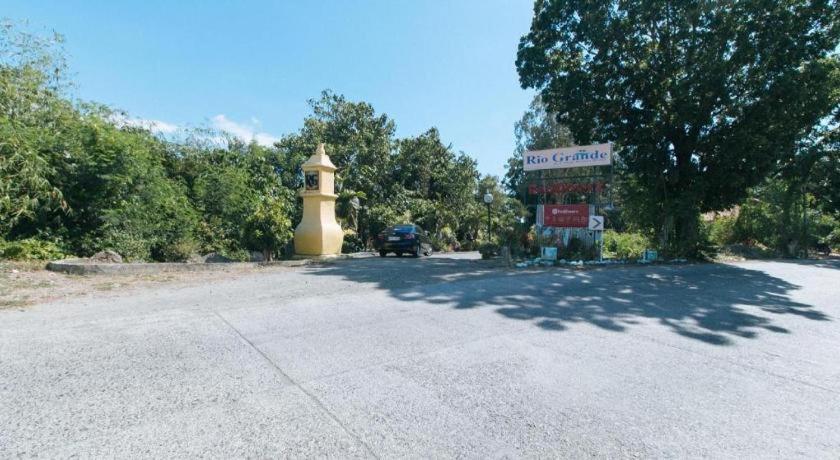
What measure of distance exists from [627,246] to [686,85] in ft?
19.3

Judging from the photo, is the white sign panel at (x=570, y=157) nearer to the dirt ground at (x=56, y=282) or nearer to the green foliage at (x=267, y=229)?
the green foliage at (x=267, y=229)

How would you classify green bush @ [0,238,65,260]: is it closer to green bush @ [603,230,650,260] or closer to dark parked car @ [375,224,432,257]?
dark parked car @ [375,224,432,257]

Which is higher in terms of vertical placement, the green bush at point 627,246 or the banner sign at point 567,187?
the banner sign at point 567,187

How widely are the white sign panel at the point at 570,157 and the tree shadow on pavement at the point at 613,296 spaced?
13.5ft

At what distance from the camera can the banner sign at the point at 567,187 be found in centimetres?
1354

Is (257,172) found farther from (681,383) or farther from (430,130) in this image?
(681,383)

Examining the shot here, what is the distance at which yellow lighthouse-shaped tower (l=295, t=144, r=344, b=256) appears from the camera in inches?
546

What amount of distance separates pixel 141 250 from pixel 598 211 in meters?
13.3

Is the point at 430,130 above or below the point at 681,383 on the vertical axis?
above

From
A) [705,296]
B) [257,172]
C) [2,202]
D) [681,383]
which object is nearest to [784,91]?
[705,296]

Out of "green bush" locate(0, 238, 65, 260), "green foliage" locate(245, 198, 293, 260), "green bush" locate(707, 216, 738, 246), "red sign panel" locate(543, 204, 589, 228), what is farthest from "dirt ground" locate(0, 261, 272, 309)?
"green bush" locate(707, 216, 738, 246)

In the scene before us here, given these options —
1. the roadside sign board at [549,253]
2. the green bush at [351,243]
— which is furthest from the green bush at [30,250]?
the roadside sign board at [549,253]

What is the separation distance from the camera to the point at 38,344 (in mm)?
3984

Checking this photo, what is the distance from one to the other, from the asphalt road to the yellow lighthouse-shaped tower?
7478 mm
